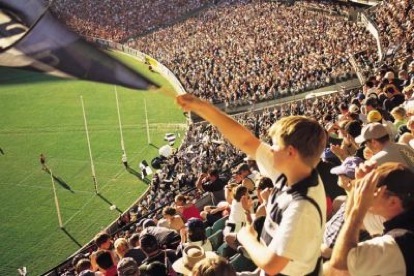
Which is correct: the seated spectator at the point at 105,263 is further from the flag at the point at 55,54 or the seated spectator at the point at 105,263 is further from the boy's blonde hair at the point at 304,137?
the boy's blonde hair at the point at 304,137

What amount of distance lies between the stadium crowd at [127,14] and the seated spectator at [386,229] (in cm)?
4671

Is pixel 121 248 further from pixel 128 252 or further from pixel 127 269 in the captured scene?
pixel 127 269

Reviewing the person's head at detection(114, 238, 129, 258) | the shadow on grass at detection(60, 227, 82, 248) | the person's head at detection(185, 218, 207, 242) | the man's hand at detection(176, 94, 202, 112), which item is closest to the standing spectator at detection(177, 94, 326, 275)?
the man's hand at detection(176, 94, 202, 112)

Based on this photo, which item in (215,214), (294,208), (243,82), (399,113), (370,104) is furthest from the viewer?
(243,82)

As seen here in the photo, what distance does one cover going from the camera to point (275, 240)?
10.2 ft

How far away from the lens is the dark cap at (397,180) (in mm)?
3398

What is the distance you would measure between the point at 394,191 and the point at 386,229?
0.83 feet

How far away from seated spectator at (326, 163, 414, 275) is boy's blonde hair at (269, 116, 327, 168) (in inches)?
13.1

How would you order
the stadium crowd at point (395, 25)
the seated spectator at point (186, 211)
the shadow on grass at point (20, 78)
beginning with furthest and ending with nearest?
1. the shadow on grass at point (20, 78)
2. the stadium crowd at point (395, 25)
3. the seated spectator at point (186, 211)

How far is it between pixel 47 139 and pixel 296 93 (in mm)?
13519

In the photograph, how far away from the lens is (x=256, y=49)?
119 ft

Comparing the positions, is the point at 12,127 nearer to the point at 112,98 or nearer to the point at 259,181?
the point at 112,98

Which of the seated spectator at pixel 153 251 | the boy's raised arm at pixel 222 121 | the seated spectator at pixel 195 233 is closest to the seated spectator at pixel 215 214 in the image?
the seated spectator at pixel 153 251

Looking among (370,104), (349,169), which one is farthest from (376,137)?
(370,104)
